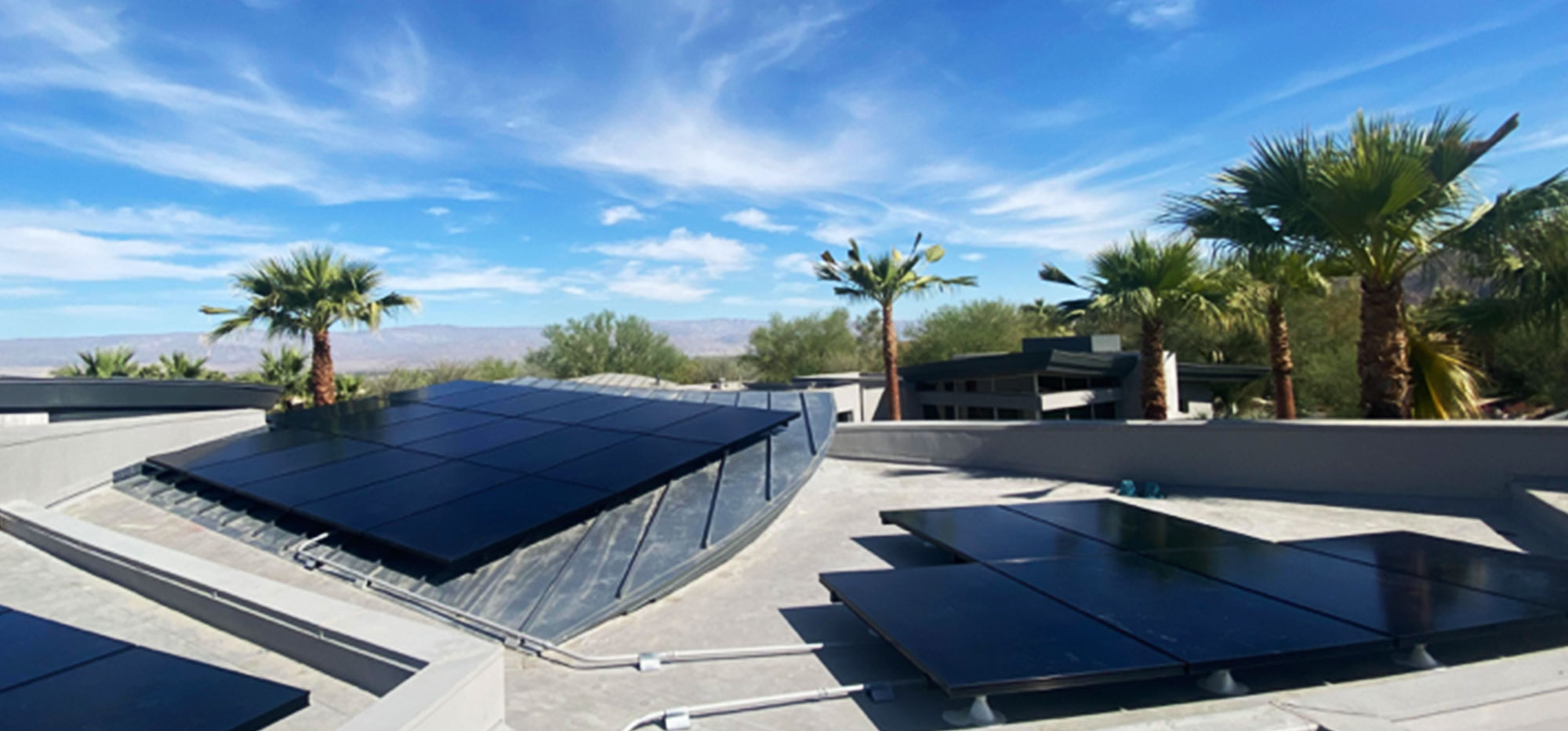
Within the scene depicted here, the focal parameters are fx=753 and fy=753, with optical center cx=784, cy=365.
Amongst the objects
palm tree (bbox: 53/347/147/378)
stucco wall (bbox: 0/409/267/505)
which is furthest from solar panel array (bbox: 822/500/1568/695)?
palm tree (bbox: 53/347/147/378)

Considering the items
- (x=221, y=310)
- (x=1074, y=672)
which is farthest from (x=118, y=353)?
(x=1074, y=672)

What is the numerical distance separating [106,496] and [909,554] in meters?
10.5

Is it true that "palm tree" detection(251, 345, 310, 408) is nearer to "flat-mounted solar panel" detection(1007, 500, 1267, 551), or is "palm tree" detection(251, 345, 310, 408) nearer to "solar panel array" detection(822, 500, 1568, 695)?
"flat-mounted solar panel" detection(1007, 500, 1267, 551)

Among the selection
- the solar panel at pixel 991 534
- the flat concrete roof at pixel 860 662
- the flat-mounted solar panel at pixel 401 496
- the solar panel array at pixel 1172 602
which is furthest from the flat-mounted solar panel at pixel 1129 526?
the flat-mounted solar panel at pixel 401 496

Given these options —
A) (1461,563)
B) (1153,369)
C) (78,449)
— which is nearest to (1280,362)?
(1153,369)

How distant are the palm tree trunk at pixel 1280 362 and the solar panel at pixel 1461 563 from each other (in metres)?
7.42

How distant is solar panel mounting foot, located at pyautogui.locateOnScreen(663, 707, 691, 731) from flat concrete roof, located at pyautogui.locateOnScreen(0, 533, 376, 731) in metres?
1.66

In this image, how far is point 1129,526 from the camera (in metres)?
7.72

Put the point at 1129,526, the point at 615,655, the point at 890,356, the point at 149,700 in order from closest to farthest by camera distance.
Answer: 1. the point at 149,700
2. the point at 615,655
3. the point at 1129,526
4. the point at 890,356

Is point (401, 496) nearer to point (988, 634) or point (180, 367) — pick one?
point (988, 634)

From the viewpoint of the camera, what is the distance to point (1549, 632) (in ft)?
17.1

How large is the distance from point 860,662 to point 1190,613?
7.50 feet

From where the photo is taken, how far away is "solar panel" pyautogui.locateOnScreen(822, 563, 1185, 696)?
4.17m

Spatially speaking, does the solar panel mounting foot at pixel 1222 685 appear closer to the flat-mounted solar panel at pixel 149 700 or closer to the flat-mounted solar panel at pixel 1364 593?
→ the flat-mounted solar panel at pixel 1364 593
